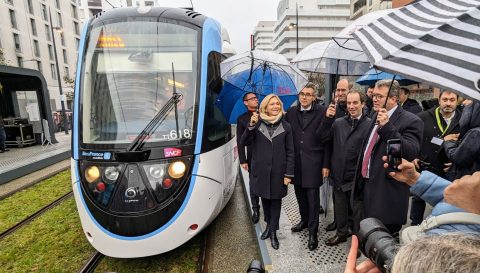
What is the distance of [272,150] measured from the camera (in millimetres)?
3420

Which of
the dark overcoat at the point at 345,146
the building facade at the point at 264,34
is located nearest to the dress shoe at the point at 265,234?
the dark overcoat at the point at 345,146

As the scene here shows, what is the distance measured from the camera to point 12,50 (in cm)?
2806

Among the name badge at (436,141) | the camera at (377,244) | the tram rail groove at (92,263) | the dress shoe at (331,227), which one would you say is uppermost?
the camera at (377,244)

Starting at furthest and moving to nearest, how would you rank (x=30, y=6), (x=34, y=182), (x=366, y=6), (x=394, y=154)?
1. (x=366, y=6)
2. (x=30, y=6)
3. (x=34, y=182)
4. (x=394, y=154)

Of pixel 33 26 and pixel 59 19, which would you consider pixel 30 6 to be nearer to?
pixel 33 26

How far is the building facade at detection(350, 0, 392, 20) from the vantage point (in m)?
28.1

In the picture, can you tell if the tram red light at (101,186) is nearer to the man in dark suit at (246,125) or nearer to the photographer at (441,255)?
the man in dark suit at (246,125)

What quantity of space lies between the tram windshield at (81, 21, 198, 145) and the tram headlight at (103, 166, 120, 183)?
387 millimetres

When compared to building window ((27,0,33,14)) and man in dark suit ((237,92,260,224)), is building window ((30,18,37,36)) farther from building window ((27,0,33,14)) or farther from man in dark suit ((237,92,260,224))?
man in dark suit ((237,92,260,224))

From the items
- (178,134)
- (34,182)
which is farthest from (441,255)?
(34,182)

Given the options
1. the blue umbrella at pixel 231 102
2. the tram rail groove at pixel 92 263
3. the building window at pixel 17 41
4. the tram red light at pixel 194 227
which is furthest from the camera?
the building window at pixel 17 41

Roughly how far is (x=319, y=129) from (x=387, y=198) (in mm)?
1097

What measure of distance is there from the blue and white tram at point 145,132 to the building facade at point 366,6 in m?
30.0

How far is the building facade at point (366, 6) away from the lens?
1106 inches
